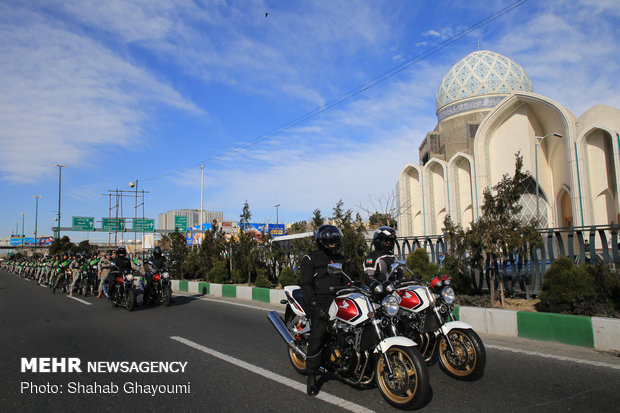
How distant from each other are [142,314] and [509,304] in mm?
8928

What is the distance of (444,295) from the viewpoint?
4.70 m

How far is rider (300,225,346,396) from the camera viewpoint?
4.27m

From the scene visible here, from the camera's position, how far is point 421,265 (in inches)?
463

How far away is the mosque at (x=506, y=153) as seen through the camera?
26812 millimetres

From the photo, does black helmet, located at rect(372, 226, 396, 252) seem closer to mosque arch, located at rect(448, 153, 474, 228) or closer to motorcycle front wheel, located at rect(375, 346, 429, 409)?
motorcycle front wheel, located at rect(375, 346, 429, 409)

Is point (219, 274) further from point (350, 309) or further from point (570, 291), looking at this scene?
point (350, 309)

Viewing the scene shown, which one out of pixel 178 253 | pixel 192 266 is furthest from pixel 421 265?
pixel 178 253

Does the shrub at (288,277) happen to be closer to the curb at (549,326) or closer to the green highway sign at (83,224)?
the curb at (549,326)

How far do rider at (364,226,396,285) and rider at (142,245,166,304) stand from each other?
781 cm

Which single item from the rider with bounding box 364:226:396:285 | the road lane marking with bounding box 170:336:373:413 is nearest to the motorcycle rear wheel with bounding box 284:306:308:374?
the road lane marking with bounding box 170:336:373:413

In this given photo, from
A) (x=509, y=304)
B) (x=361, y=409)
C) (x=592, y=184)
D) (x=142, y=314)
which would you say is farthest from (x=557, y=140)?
(x=361, y=409)

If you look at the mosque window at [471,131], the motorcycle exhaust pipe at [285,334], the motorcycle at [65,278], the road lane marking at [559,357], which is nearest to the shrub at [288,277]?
the motorcycle at [65,278]

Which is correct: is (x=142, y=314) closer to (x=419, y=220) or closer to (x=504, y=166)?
(x=504, y=166)

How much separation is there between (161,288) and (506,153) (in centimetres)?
3037
